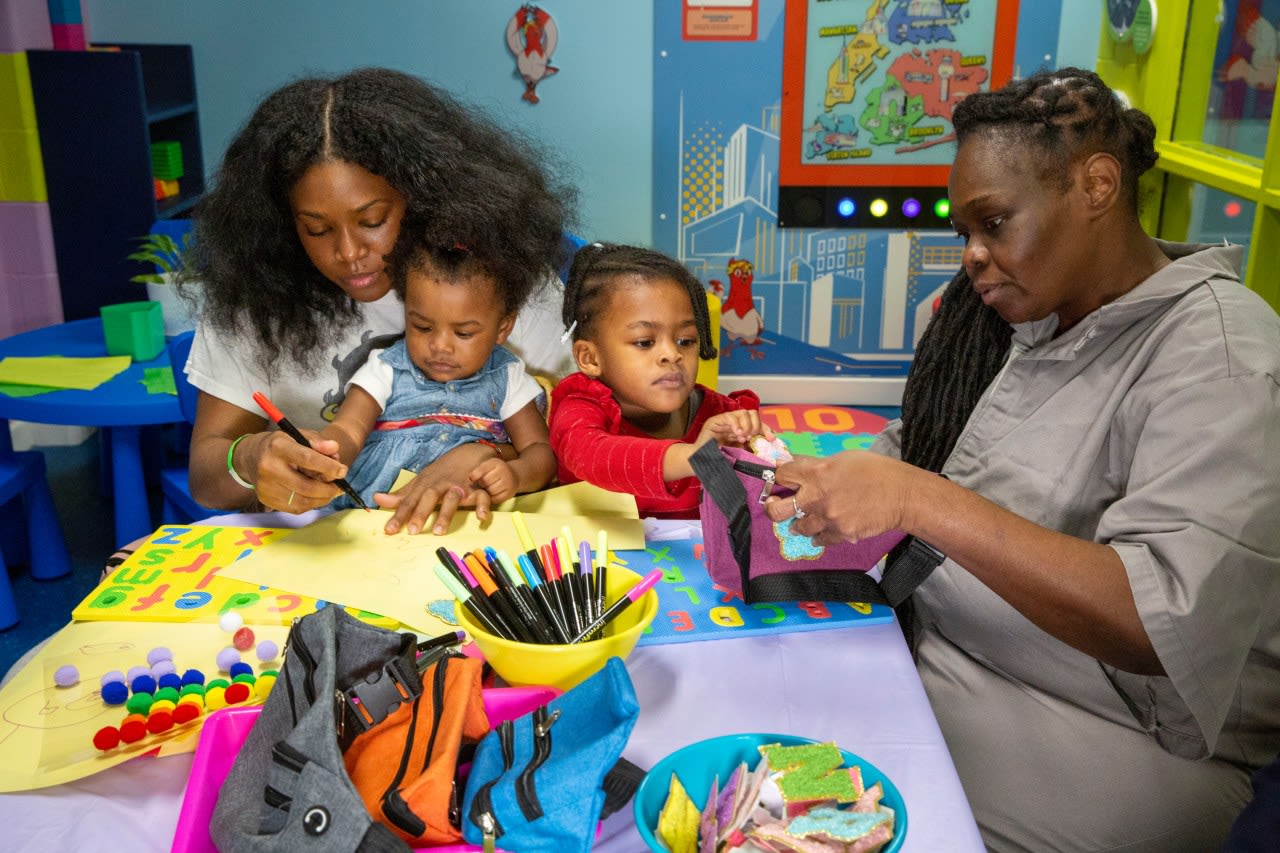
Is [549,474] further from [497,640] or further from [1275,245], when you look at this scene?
[1275,245]

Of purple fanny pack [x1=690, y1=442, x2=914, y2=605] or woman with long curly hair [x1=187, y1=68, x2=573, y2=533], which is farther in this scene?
woman with long curly hair [x1=187, y1=68, x2=573, y2=533]

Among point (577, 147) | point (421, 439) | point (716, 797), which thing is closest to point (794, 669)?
point (716, 797)

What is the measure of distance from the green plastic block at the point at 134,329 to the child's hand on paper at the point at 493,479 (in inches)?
73.4

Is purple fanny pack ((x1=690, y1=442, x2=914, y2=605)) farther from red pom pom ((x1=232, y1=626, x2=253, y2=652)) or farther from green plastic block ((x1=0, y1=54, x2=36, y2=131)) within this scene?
green plastic block ((x1=0, y1=54, x2=36, y2=131))

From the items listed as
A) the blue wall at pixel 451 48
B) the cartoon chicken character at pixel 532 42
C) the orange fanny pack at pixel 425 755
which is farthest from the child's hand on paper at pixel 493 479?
the cartoon chicken character at pixel 532 42

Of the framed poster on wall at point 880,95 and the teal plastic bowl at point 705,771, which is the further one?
the framed poster on wall at point 880,95

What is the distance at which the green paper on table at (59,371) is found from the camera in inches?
111

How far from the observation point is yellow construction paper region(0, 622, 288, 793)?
997 millimetres

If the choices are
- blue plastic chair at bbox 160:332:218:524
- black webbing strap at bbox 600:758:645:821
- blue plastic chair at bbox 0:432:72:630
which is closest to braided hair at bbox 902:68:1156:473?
black webbing strap at bbox 600:758:645:821

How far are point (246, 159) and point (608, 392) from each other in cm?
63

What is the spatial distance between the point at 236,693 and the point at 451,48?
348cm

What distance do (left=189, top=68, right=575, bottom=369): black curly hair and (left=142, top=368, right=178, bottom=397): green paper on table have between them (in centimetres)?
112

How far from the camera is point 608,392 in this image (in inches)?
67.7

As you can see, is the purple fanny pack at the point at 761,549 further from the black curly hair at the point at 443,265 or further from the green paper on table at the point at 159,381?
the green paper on table at the point at 159,381
